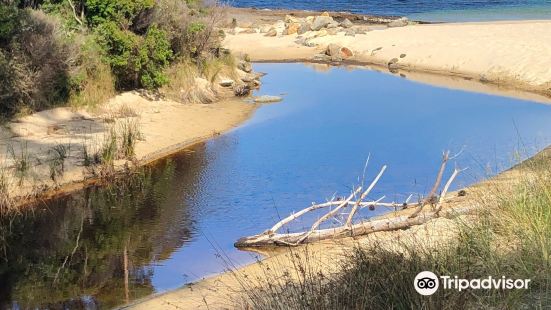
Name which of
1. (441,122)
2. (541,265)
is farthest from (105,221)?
(441,122)

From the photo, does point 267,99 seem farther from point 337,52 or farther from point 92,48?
point 337,52

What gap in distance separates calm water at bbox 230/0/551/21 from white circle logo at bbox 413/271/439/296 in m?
41.3

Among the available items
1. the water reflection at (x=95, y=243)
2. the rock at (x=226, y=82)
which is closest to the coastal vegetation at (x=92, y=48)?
the rock at (x=226, y=82)

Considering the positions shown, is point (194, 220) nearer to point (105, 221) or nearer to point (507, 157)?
point (105, 221)

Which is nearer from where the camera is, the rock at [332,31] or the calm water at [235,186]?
the calm water at [235,186]

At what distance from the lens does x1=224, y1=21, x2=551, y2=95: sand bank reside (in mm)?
27125

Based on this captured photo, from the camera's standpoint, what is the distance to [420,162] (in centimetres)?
1591

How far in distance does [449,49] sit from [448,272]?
26.0 metres

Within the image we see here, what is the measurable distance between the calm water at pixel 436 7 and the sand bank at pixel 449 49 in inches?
492

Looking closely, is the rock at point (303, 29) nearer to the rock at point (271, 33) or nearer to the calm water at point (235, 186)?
the rock at point (271, 33)

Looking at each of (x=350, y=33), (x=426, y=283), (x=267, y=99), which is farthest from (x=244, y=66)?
(x=426, y=283)

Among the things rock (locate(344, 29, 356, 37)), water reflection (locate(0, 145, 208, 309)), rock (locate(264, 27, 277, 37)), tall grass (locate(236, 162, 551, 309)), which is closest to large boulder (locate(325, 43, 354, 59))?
rock (locate(344, 29, 356, 37))

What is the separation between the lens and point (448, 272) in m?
6.02

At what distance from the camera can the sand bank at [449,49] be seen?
27.1 m
